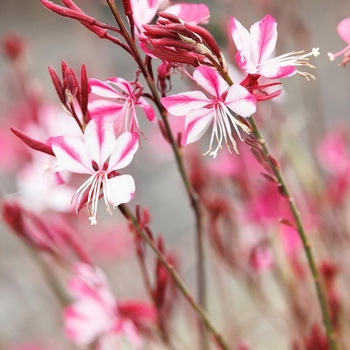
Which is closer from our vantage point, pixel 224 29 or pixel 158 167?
pixel 224 29

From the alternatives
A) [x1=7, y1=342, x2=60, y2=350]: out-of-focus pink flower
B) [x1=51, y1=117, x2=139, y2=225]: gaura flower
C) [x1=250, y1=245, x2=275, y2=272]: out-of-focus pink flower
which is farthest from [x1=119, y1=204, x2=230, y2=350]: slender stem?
[x1=7, y1=342, x2=60, y2=350]: out-of-focus pink flower

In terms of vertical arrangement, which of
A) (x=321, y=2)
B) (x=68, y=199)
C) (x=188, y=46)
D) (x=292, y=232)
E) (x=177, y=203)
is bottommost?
(x=177, y=203)

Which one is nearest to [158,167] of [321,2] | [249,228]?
[321,2]

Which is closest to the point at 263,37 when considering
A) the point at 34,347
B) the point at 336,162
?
the point at 336,162

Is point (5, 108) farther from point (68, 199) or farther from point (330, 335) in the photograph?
point (330, 335)

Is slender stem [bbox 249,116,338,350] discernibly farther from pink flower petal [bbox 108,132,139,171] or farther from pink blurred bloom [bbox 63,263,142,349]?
pink blurred bloom [bbox 63,263,142,349]

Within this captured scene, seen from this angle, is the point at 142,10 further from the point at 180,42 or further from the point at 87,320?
the point at 87,320
